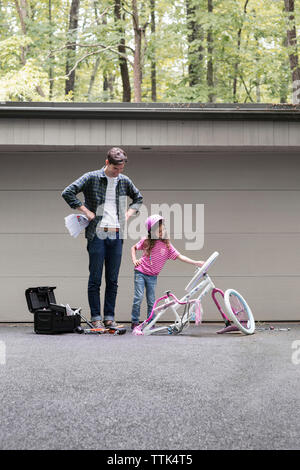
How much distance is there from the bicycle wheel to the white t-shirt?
1385 mm

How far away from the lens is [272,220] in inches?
309

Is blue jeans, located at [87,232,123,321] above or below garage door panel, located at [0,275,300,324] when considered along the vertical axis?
above

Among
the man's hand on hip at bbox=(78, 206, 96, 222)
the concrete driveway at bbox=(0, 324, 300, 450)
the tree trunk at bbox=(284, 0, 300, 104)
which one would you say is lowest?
the concrete driveway at bbox=(0, 324, 300, 450)

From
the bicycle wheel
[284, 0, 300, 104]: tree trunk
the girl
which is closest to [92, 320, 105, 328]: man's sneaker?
the girl

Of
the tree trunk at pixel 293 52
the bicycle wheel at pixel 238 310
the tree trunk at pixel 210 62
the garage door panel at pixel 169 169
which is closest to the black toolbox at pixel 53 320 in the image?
the bicycle wheel at pixel 238 310

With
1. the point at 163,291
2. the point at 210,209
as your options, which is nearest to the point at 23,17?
the point at 210,209

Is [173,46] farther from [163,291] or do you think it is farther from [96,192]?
[96,192]

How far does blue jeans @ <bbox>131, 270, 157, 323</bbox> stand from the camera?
6.57 m

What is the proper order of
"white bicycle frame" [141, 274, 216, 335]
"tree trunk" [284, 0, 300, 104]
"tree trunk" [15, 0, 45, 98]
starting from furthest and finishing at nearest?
"tree trunk" [15, 0, 45, 98], "tree trunk" [284, 0, 300, 104], "white bicycle frame" [141, 274, 216, 335]

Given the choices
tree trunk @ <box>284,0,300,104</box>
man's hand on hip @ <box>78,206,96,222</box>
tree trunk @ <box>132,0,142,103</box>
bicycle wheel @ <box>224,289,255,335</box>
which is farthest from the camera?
tree trunk @ <box>132,0,142,103</box>

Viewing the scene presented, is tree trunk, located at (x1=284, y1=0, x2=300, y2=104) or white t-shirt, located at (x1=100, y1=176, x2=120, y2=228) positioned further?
tree trunk, located at (x1=284, y1=0, x2=300, y2=104)

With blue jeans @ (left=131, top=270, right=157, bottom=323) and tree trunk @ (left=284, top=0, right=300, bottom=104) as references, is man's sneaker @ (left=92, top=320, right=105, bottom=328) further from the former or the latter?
tree trunk @ (left=284, top=0, right=300, bottom=104)

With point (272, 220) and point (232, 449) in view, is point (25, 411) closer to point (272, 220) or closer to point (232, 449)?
point (232, 449)

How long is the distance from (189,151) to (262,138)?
1.04 meters
